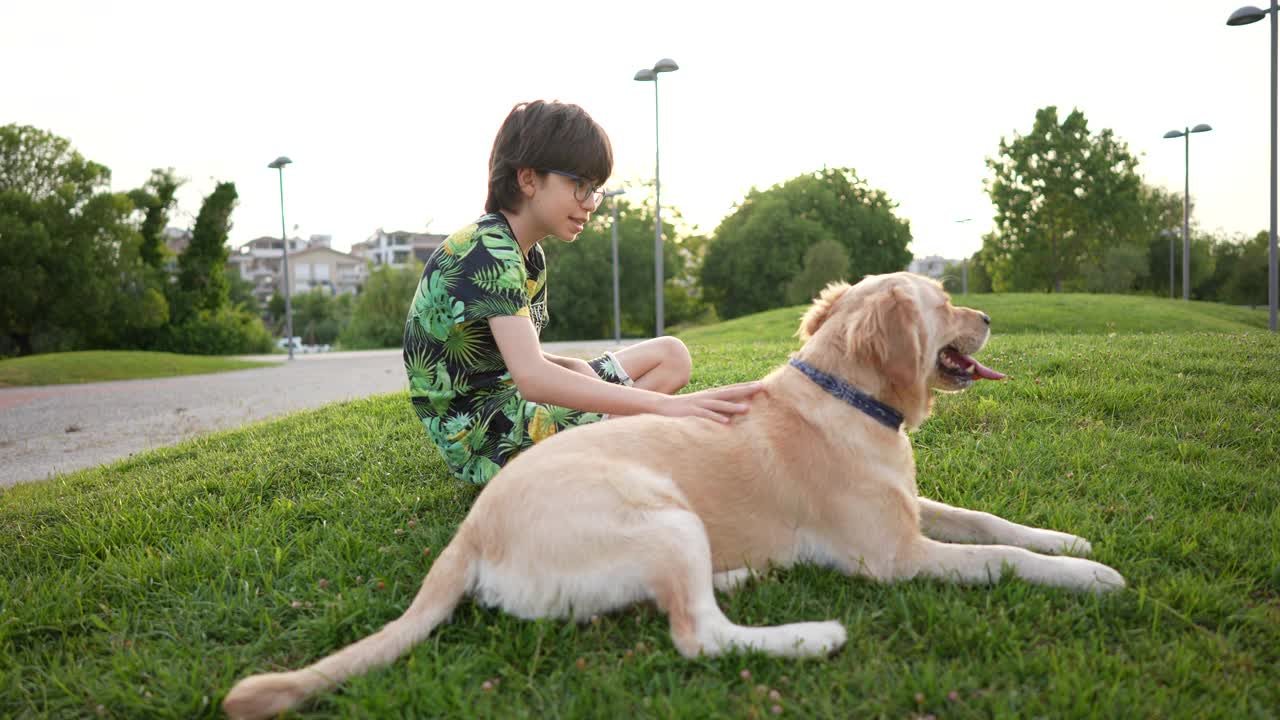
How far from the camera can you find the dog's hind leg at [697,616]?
8.34ft

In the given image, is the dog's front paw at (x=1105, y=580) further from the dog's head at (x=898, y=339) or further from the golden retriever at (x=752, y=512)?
the dog's head at (x=898, y=339)

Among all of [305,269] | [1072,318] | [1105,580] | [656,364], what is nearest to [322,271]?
[305,269]

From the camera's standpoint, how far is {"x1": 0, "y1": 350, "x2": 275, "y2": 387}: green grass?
1886cm

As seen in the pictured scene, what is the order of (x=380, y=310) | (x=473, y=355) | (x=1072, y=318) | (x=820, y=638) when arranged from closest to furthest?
1. (x=820, y=638)
2. (x=473, y=355)
3. (x=1072, y=318)
4. (x=380, y=310)

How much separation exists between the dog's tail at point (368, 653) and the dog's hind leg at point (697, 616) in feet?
2.25

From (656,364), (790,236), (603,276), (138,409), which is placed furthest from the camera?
(790,236)

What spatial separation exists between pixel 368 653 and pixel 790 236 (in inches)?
2044

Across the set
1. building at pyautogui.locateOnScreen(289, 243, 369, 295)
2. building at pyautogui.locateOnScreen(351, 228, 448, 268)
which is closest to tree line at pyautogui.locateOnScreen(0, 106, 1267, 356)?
building at pyautogui.locateOnScreen(289, 243, 369, 295)

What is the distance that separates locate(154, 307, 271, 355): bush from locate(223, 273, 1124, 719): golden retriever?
40.3m

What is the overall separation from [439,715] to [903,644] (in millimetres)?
1559

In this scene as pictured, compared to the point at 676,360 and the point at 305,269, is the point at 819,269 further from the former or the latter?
the point at 305,269

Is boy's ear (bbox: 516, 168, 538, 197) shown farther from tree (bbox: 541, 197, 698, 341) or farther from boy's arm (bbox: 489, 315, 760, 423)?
tree (bbox: 541, 197, 698, 341)

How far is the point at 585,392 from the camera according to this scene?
133 inches

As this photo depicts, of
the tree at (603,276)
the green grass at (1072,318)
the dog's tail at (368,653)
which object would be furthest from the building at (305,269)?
the dog's tail at (368,653)
